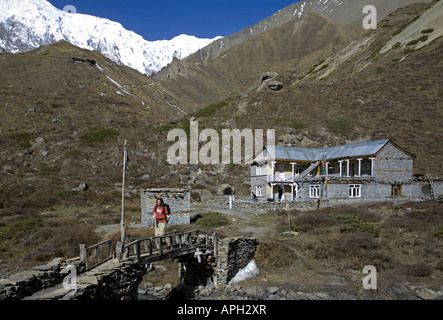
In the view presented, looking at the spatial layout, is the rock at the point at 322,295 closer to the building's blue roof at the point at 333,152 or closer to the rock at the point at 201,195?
the building's blue roof at the point at 333,152

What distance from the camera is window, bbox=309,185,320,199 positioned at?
3403 centimetres

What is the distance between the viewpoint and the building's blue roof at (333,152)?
110ft

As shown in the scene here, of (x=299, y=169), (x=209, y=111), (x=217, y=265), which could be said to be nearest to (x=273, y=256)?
(x=217, y=265)

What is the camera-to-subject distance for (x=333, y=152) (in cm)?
3781

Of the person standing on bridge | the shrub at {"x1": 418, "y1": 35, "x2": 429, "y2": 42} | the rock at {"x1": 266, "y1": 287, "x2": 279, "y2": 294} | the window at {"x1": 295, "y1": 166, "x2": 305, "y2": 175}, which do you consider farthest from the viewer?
the shrub at {"x1": 418, "y1": 35, "x2": 429, "y2": 42}

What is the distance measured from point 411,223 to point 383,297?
1053 cm

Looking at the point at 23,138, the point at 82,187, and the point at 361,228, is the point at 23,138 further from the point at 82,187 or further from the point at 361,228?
the point at 361,228

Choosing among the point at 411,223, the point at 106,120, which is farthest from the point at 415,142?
the point at 106,120

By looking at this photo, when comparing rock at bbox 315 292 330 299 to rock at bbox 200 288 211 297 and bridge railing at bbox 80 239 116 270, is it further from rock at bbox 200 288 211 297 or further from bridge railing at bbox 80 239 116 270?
bridge railing at bbox 80 239 116 270

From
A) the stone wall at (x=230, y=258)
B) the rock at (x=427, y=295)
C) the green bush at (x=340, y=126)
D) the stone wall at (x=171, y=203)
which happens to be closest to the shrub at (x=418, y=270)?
the rock at (x=427, y=295)

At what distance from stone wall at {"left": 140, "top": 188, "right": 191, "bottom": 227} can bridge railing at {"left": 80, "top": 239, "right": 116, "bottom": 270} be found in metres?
4.72

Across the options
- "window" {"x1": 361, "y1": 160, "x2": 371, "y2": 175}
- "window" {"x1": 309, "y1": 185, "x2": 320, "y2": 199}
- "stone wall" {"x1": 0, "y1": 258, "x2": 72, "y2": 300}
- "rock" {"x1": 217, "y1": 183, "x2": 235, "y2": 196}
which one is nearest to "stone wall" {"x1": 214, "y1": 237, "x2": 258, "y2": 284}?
"stone wall" {"x1": 0, "y1": 258, "x2": 72, "y2": 300}

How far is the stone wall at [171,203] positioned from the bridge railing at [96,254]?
472 cm

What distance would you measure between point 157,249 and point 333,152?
28.2 metres
